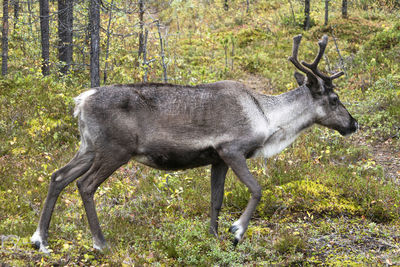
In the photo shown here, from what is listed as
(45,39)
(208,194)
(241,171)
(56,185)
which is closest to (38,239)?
(56,185)

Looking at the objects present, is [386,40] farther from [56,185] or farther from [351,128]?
[56,185]

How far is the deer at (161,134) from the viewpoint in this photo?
522cm

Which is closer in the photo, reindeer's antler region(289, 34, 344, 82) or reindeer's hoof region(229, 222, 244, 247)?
reindeer's hoof region(229, 222, 244, 247)

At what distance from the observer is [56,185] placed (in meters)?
5.36

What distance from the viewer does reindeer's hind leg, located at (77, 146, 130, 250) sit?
205 inches

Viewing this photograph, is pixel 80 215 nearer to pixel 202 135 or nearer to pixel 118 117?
pixel 118 117

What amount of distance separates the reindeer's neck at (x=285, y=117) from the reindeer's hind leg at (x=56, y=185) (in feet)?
7.55

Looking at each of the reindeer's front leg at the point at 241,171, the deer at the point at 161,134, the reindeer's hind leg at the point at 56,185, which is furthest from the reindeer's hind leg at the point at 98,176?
the reindeer's front leg at the point at 241,171

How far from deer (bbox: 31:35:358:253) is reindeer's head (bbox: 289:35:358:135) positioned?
93 cm

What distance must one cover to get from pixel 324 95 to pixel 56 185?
390cm

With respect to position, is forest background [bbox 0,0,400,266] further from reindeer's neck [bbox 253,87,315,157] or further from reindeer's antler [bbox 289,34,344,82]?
reindeer's antler [bbox 289,34,344,82]

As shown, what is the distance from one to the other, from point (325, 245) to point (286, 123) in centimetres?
170

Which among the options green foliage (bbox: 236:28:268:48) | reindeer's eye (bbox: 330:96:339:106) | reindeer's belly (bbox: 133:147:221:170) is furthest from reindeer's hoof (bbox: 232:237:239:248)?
green foliage (bbox: 236:28:268:48)

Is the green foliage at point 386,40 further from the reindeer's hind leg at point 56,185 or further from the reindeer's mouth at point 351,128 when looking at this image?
the reindeer's hind leg at point 56,185
